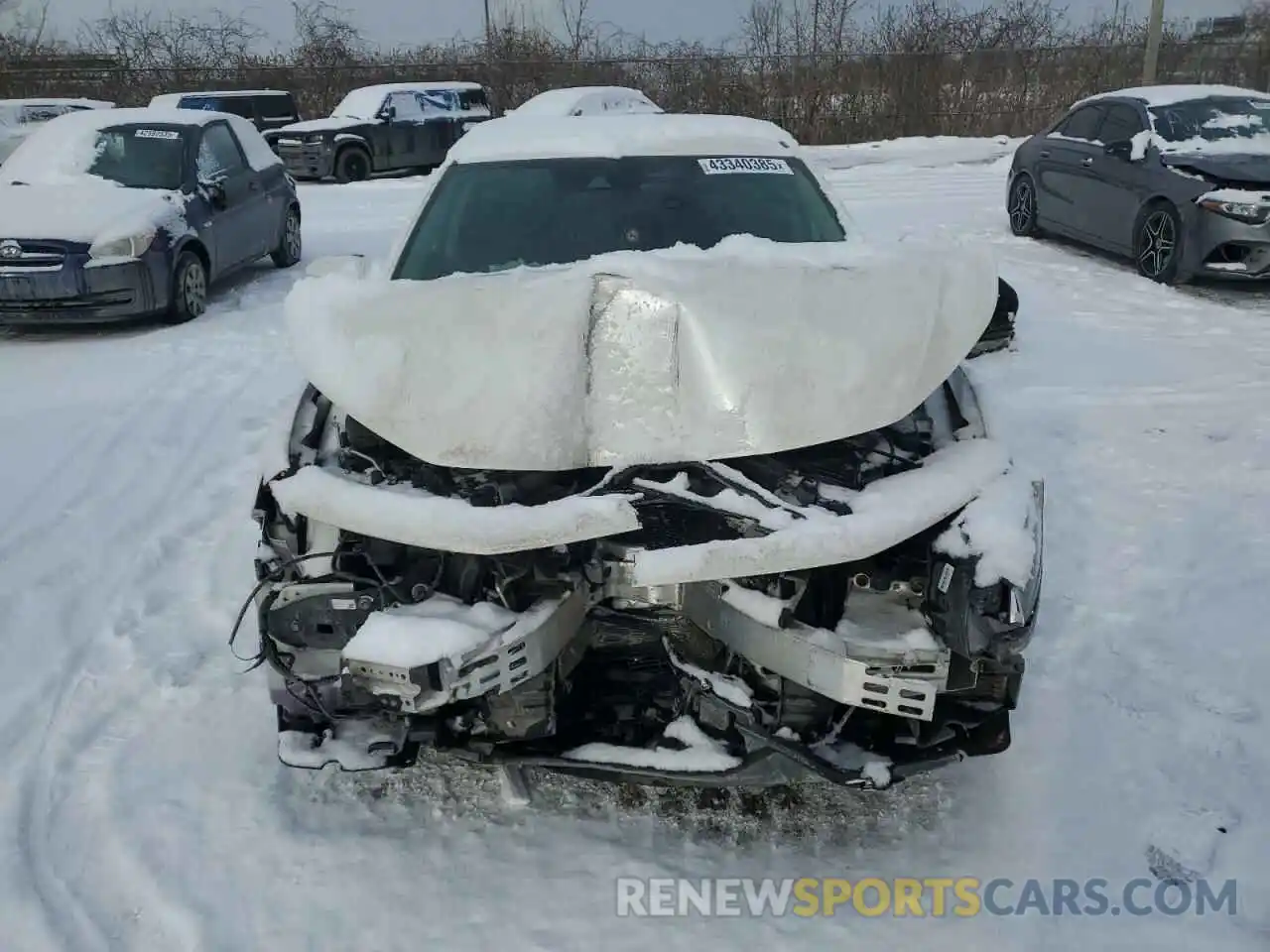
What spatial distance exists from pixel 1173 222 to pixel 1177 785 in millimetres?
7136

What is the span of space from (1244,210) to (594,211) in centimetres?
675

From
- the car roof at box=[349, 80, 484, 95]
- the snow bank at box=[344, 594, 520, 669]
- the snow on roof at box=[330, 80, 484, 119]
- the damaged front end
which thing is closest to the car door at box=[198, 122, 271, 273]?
the damaged front end

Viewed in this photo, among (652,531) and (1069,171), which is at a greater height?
(1069,171)

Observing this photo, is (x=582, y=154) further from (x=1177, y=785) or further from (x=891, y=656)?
(x=1177, y=785)

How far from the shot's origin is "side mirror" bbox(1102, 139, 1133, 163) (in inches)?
373

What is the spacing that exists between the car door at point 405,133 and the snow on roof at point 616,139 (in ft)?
48.2

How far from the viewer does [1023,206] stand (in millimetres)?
11352

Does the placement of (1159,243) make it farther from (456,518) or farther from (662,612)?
(456,518)

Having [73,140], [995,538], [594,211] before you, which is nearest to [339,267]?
[594,211]

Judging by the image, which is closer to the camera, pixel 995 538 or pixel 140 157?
pixel 995 538

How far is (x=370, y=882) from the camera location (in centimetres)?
282

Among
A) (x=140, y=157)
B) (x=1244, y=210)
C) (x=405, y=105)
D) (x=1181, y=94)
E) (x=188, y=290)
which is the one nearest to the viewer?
(x=1244, y=210)

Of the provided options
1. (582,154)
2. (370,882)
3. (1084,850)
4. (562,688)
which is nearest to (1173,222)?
(582,154)

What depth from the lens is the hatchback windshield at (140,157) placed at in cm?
879
